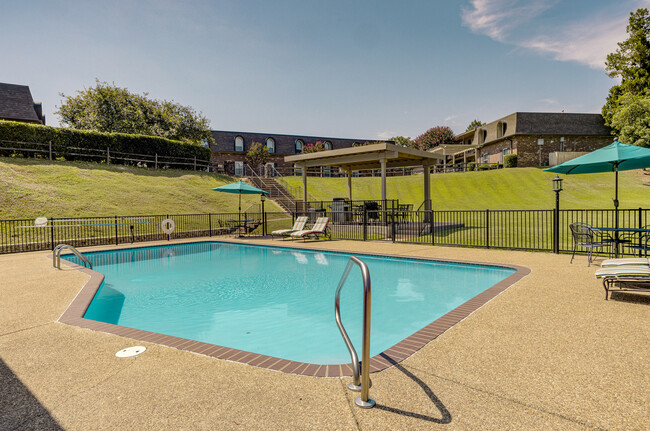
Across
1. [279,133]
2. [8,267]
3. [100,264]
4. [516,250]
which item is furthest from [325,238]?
[279,133]

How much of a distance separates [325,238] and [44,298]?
11389 millimetres

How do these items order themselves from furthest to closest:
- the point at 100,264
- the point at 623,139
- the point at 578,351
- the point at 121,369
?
the point at 623,139 < the point at 100,264 < the point at 578,351 < the point at 121,369

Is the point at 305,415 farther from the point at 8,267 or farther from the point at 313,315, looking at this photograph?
the point at 8,267

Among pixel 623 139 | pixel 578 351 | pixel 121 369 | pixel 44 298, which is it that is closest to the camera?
pixel 121 369

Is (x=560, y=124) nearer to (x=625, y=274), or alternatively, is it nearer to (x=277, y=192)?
(x=277, y=192)

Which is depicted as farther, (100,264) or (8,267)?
(100,264)

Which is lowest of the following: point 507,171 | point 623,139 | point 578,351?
point 578,351

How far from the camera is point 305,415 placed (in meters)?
2.34

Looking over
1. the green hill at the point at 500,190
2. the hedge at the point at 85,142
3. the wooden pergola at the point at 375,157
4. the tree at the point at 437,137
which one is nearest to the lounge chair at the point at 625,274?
the wooden pergola at the point at 375,157

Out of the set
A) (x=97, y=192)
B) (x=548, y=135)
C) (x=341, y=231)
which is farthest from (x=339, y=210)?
(x=548, y=135)

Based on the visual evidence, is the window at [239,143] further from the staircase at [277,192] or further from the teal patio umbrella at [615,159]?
the teal patio umbrella at [615,159]

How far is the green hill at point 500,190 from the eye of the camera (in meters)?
23.9

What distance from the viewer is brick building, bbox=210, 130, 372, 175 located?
43312 mm

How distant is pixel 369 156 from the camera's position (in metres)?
16.7
